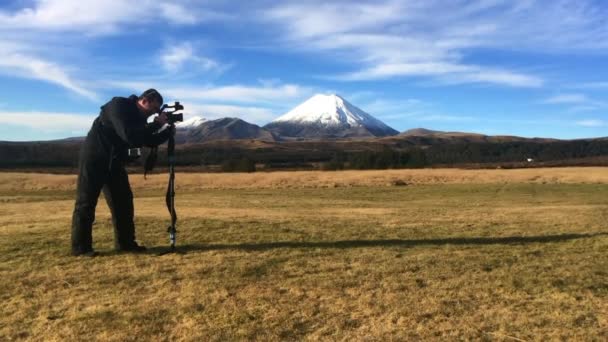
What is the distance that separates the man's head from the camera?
9.12 metres

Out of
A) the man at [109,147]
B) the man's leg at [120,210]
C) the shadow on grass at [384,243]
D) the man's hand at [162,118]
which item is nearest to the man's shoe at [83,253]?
the man at [109,147]

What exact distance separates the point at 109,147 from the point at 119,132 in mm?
621

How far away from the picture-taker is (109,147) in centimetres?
925

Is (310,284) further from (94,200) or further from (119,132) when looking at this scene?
(94,200)

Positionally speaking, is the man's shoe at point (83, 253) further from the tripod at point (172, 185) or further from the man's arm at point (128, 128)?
the man's arm at point (128, 128)

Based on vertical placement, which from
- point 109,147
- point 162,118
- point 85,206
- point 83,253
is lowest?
point 83,253

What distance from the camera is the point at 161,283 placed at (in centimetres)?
731

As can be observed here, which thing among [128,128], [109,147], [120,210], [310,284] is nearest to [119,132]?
[128,128]

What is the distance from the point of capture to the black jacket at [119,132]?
8773 millimetres

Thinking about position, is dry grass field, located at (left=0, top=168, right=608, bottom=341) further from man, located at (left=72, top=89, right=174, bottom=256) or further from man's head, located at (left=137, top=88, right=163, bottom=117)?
man's head, located at (left=137, top=88, right=163, bottom=117)

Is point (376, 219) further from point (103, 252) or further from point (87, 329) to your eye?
point (87, 329)

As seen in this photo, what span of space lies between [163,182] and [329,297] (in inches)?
1978

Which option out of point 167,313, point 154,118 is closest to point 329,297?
point 167,313

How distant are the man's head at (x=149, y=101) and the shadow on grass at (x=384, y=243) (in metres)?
2.40
